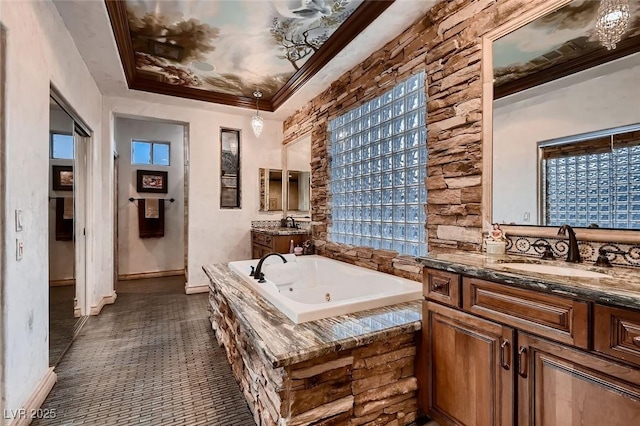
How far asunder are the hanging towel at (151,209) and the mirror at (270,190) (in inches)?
79.2

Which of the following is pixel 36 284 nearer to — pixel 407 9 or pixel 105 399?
pixel 105 399

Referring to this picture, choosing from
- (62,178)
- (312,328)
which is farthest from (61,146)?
(312,328)

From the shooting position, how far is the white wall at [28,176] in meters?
1.57

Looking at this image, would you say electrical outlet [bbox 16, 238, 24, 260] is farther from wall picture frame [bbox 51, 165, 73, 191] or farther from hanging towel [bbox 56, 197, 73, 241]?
hanging towel [bbox 56, 197, 73, 241]

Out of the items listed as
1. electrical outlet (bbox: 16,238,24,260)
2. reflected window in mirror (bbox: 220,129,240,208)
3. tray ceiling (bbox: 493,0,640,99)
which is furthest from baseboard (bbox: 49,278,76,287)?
tray ceiling (bbox: 493,0,640,99)

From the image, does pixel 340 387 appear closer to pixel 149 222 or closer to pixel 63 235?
→ pixel 63 235

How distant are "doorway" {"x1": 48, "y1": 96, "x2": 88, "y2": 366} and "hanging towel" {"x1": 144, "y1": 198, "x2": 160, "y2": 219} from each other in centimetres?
229

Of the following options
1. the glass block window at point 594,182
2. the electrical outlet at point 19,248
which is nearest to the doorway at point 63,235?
the electrical outlet at point 19,248

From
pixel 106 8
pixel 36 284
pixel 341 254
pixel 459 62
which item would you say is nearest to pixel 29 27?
pixel 106 8

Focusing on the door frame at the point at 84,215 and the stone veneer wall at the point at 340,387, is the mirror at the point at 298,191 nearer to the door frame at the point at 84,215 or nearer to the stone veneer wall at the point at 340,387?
the door frame at the point at 84,215

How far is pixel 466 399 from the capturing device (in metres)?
1.50

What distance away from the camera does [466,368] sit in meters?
1.50

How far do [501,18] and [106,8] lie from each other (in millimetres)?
2677

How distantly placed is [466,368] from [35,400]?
239 cm
